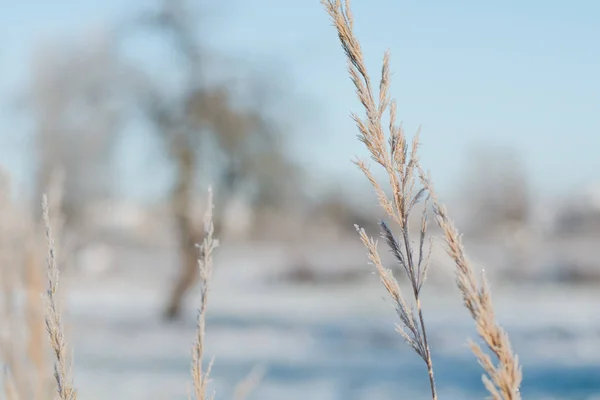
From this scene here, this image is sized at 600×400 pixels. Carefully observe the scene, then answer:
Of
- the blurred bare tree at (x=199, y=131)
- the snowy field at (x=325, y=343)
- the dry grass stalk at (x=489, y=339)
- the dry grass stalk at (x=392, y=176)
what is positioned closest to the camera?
the dry grass stalk at (x=489, y=339)

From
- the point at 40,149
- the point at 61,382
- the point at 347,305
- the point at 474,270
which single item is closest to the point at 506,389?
A: the point at 474,270

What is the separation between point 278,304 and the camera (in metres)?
19.5

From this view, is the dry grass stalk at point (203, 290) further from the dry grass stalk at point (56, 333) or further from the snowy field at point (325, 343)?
the snowy field at point (325, 343)

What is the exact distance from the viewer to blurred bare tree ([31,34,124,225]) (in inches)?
655

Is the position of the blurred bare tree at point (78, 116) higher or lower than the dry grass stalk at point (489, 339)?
higher

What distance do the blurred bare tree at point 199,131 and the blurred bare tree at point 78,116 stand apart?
0.79m

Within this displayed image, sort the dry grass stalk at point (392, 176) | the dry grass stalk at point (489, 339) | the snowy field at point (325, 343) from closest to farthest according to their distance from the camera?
the dry grass stalk at point (489, 339), the dry grass stalk at point (392, 176), the snowy field at point (325, 343)

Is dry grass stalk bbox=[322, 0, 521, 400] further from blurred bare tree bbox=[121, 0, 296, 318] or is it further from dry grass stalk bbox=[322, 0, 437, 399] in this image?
blurred bare tree bbox=[121, 0, 296, 318]

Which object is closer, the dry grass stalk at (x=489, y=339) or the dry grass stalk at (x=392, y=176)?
the dry grass stalk at (x=489, y=339)

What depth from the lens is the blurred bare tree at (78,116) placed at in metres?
16.6

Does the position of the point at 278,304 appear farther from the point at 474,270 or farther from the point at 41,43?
the point at 474,270

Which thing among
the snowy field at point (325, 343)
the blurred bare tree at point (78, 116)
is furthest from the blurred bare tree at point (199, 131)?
the snowy field at point (325, 343)

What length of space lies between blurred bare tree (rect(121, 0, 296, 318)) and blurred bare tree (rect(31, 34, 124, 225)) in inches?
31.3

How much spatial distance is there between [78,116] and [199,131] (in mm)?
8810
